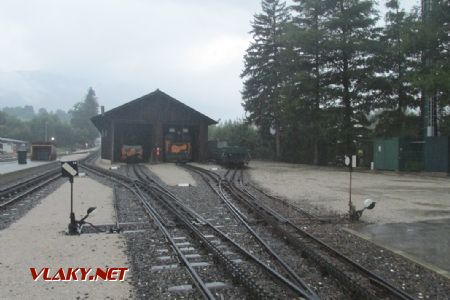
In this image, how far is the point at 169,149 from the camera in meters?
40.0

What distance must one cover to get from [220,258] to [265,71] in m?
42.9

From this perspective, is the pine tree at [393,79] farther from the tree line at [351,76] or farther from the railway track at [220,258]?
the railway track at [220,258]

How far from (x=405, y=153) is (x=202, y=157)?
59.4ft

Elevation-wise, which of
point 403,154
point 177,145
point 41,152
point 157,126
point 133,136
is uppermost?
point 157,126

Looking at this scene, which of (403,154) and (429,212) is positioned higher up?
(403,154)

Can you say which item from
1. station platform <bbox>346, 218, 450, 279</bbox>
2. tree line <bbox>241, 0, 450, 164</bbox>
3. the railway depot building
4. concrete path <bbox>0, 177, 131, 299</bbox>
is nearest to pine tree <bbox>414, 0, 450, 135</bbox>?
tree line <bbox>241, 0, 450, 164</bbox>

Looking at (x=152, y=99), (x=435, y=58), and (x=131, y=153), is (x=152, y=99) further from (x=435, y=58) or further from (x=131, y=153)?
(x=435, y=58)

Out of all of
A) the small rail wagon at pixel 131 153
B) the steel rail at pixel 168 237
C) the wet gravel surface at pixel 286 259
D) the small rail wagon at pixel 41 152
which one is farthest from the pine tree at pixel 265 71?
the wet gravel surface at pixel 286 259

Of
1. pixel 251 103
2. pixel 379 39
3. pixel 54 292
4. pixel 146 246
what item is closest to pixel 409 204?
pixel 146 246

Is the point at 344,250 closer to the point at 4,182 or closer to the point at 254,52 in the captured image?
the point at 4,182

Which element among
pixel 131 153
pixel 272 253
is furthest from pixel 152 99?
pixel 272 253

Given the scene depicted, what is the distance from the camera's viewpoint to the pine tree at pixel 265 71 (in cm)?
4819

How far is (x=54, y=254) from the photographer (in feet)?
26.9

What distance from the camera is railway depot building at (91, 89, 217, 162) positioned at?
129 ft
